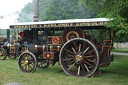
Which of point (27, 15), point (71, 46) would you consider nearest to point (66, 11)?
point (71, 46)

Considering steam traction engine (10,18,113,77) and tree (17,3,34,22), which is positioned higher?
tree (17,3,34,22)

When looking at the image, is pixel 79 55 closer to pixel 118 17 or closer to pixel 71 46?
pixel 71 46

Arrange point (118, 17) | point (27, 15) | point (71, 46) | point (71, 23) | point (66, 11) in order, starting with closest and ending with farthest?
point (118, 17)
point (71, 23)
point (71, 46)
point (66, 11)
point (27, 15)

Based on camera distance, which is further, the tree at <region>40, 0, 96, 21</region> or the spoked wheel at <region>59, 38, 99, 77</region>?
the tree at <region>40, 0, 96, 21</region>

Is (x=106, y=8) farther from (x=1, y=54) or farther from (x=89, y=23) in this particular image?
(x=1, y=54)

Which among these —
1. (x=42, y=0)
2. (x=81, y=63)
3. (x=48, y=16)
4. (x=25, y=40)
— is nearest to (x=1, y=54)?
(x=25, y=40)

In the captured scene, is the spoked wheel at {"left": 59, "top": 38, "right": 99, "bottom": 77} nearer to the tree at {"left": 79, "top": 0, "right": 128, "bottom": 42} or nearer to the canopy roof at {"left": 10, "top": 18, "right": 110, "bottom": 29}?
the canopy roof at {"left": 10, "top": 18, "right": 110, "bottom": 29}

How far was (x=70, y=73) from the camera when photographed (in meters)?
6.86

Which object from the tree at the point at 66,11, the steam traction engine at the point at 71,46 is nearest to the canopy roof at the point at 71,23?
the steam traction engine at the point at 71,46

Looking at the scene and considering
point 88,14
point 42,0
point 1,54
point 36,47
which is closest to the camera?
point 36,47

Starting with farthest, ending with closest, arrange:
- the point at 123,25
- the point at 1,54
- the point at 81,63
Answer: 1. the point at 1,54
2. the point at 81,63
3. the point at 123,25

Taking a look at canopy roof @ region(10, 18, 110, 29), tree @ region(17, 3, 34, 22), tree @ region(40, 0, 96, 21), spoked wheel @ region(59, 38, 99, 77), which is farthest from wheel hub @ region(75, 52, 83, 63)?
tree @ region(17, 3, 34, 22)

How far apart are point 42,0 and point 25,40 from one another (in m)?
18.1

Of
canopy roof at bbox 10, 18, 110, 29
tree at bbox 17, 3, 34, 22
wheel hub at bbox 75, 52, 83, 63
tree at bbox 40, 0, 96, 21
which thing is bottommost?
wheel hub at bbox 75, 52, 83, 63
